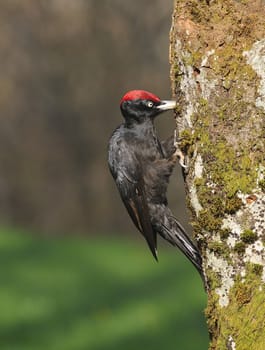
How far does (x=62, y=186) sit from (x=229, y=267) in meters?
15.8

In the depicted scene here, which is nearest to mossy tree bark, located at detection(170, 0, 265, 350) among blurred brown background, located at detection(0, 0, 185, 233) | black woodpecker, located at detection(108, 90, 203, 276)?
black woodpecker, located at detection(108, 90, 203, 276)

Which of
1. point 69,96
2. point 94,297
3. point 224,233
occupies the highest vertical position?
point 69,96

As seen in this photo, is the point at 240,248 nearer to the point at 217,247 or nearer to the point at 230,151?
the point at 217,247

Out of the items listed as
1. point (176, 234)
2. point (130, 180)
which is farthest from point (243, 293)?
point (130, 180)

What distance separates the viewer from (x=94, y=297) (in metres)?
12.4

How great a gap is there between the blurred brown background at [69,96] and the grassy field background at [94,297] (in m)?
4.50

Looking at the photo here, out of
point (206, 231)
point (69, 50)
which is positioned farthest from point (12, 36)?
point (206, 231)

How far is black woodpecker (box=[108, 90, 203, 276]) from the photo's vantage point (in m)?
7.05

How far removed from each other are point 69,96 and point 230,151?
15.4 m

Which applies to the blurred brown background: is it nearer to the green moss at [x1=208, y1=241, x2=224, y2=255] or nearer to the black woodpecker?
the black woodpecker

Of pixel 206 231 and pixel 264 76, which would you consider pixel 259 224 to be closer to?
pixel 206 231

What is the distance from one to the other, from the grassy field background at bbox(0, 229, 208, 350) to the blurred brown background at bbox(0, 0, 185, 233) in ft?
14.8

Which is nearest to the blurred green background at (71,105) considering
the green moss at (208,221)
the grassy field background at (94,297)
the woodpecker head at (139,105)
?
the grassy field background at (94,297)

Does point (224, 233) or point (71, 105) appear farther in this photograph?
point (71, 105)
